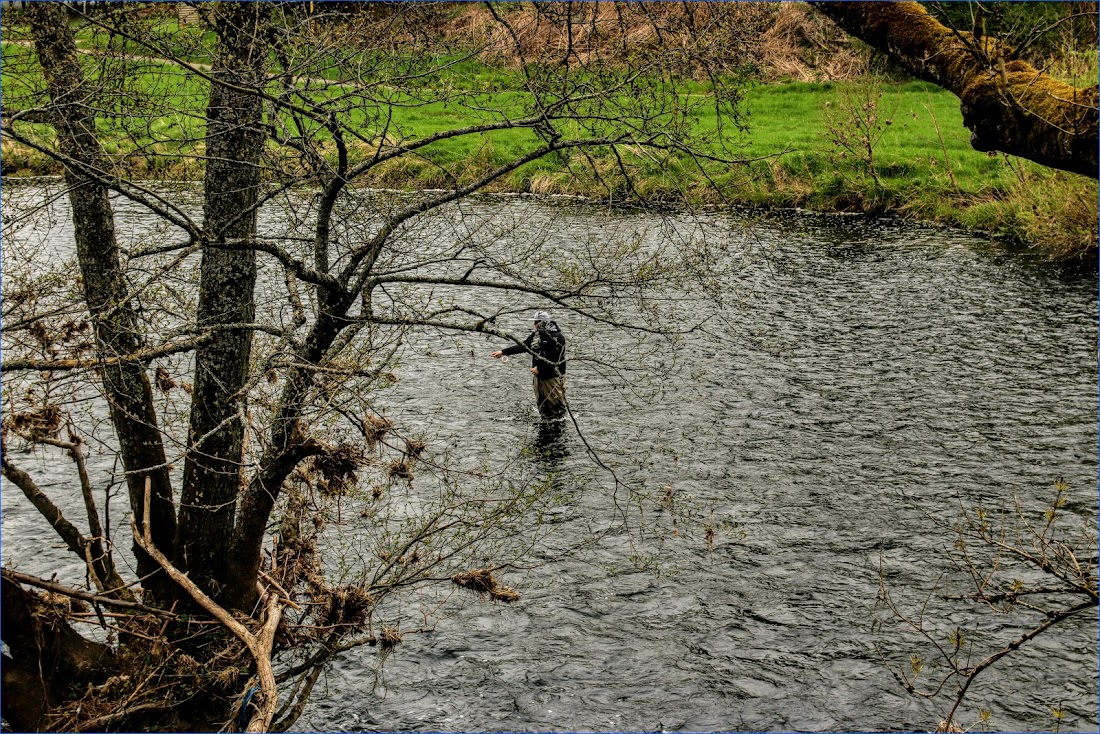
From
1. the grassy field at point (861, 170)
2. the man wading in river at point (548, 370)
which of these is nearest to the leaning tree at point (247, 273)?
the man wading in river at point (548, 370)

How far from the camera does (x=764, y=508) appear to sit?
15.7 m

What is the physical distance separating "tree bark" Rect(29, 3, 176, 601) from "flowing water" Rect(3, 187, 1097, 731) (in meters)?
3.04

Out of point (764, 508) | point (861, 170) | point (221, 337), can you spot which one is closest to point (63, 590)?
point (221, 337)

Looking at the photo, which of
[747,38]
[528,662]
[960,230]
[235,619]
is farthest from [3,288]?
[960,230]

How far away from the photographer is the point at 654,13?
10031 millimetres

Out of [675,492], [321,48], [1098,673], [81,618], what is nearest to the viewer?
[321,48]

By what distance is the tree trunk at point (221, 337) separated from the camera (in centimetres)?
982

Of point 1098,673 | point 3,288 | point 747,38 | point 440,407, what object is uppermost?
point 747,38

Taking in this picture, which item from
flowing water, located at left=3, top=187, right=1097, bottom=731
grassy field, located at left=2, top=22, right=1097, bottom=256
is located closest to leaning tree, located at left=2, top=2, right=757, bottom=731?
flowing water, located at left=3, top=187, right=1097, bottom=731

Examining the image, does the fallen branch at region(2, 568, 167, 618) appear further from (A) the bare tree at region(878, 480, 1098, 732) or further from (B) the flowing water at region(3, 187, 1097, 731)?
(A) the bare tree at region(878, 480, 1098, 732)

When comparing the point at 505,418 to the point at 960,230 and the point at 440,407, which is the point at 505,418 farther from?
the point at 960,230

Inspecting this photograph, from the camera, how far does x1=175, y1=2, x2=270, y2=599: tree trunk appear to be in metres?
9.82

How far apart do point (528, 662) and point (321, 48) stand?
7507 millimetres

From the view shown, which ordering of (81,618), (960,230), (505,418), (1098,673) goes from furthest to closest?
(960,230) < (505,418) < (1098,673) < (81,618)
